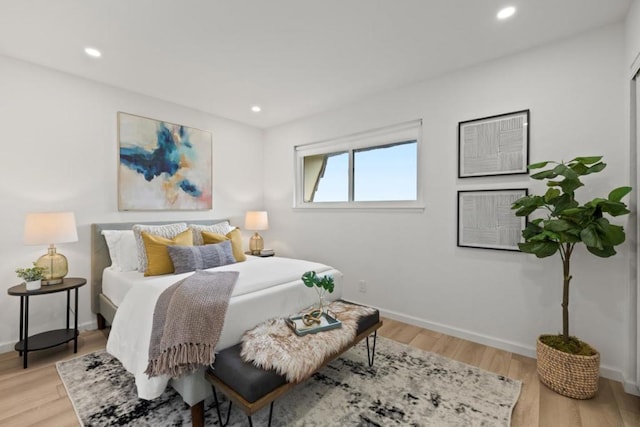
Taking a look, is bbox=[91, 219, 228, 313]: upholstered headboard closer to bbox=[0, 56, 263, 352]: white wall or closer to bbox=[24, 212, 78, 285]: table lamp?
bbox=[0, 56, 263, 352]: white wall

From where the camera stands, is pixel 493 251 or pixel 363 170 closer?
pixel 493 251

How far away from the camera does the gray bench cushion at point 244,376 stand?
1411mm

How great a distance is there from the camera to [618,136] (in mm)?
2104

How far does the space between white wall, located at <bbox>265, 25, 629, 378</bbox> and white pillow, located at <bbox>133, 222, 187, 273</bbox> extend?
1831 mm

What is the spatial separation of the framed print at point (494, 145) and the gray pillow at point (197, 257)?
254 centimetres

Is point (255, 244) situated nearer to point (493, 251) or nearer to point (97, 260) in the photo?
point (97, 260)

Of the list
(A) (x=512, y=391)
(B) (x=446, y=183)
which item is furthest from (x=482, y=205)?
(A) (x=512, y=391)

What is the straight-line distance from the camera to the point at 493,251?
104 inches

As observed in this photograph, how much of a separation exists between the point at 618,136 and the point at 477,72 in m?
1.21

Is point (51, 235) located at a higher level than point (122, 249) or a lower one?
higher

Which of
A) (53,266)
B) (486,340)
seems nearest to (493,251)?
(486,340)

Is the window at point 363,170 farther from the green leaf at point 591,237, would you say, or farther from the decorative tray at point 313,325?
the decorative tray at point 313,325

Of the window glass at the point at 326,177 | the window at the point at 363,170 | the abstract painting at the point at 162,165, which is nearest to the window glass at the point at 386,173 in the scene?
the window at the point at 363,170

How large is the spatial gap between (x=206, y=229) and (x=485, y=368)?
3.13 metres
